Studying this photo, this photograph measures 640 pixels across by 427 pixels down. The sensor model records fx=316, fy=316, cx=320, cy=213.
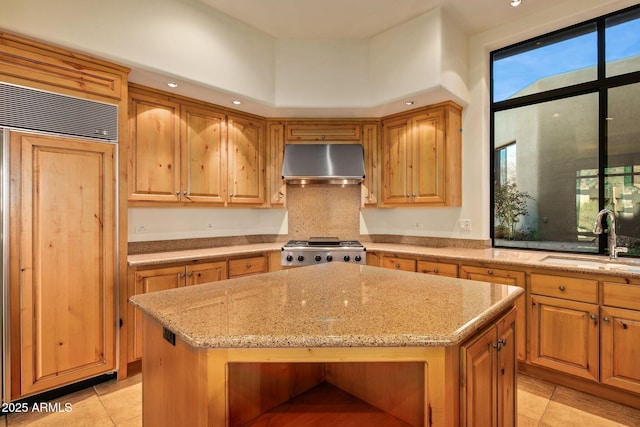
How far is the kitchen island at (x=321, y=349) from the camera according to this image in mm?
938

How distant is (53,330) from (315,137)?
9.57 feet

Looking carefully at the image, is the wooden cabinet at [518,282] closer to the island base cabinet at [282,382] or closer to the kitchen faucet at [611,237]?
the kitchen faucet at [611,237]

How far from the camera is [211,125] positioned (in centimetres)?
330

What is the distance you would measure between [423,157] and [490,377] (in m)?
2.53

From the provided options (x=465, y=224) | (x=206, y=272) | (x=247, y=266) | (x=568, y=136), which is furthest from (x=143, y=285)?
(x=568, y=136)

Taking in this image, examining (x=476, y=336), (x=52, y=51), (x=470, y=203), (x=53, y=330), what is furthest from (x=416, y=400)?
(x=52, y=51)

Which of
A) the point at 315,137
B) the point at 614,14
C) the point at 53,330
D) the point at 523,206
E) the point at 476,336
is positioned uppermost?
the point at 614,14

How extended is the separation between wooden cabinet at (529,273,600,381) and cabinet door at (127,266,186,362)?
9.51 feet

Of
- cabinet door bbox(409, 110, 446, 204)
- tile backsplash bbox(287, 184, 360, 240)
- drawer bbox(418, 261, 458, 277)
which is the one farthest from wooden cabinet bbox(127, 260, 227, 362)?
cabinet door bbox(409, 110, 446, 204)

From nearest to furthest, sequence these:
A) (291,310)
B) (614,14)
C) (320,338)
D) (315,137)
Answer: (320,338) → (291,310) → (614,14) → (315,137)

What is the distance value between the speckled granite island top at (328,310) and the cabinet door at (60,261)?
1323 mm

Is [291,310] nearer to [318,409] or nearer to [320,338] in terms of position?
[320,338]

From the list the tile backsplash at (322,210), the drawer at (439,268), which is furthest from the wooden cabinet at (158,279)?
the drawer at (439,268)

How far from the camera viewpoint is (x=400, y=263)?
3232 millimetres
